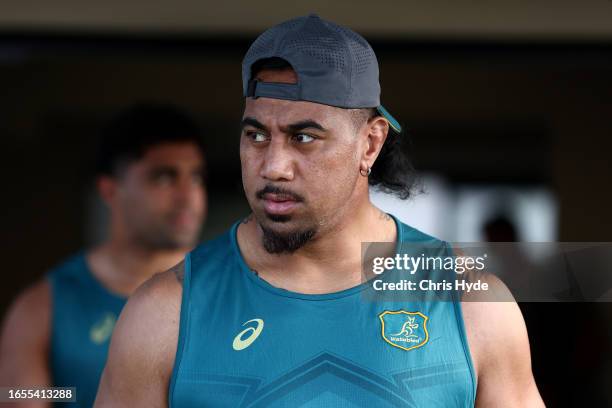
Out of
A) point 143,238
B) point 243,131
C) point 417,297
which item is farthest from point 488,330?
point 143,238

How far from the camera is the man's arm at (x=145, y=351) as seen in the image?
2.23 m

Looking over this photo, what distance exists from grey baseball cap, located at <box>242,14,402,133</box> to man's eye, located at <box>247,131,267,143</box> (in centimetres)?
8

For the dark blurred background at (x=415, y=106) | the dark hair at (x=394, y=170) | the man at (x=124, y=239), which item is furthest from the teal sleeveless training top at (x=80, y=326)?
the dark hair at (x=394, y=170)

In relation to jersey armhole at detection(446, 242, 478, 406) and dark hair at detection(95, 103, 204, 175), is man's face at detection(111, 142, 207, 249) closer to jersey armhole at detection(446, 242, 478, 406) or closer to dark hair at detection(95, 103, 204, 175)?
dark hair at detection(95, 103, 204, 175)

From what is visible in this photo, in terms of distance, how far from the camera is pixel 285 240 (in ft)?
7.49

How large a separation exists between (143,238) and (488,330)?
5.50 ft

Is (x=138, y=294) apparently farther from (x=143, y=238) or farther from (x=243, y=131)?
(x=143, y=238)

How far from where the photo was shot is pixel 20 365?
3.35 m

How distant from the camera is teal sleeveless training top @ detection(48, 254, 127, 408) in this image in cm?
332

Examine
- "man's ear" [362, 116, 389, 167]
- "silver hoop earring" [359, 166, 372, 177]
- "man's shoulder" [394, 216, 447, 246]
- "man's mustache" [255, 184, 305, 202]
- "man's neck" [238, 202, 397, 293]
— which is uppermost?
"man's ear" [362, 116, 389, 167]

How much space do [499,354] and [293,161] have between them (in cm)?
64

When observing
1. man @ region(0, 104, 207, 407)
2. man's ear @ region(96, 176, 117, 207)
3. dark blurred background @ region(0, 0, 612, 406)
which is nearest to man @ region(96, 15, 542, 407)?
dark blurred background @ region(0, 0, 612, 406)

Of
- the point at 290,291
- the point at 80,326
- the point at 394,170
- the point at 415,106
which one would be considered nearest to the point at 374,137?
the point at 394,170

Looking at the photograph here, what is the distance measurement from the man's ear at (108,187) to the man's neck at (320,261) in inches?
57.4
